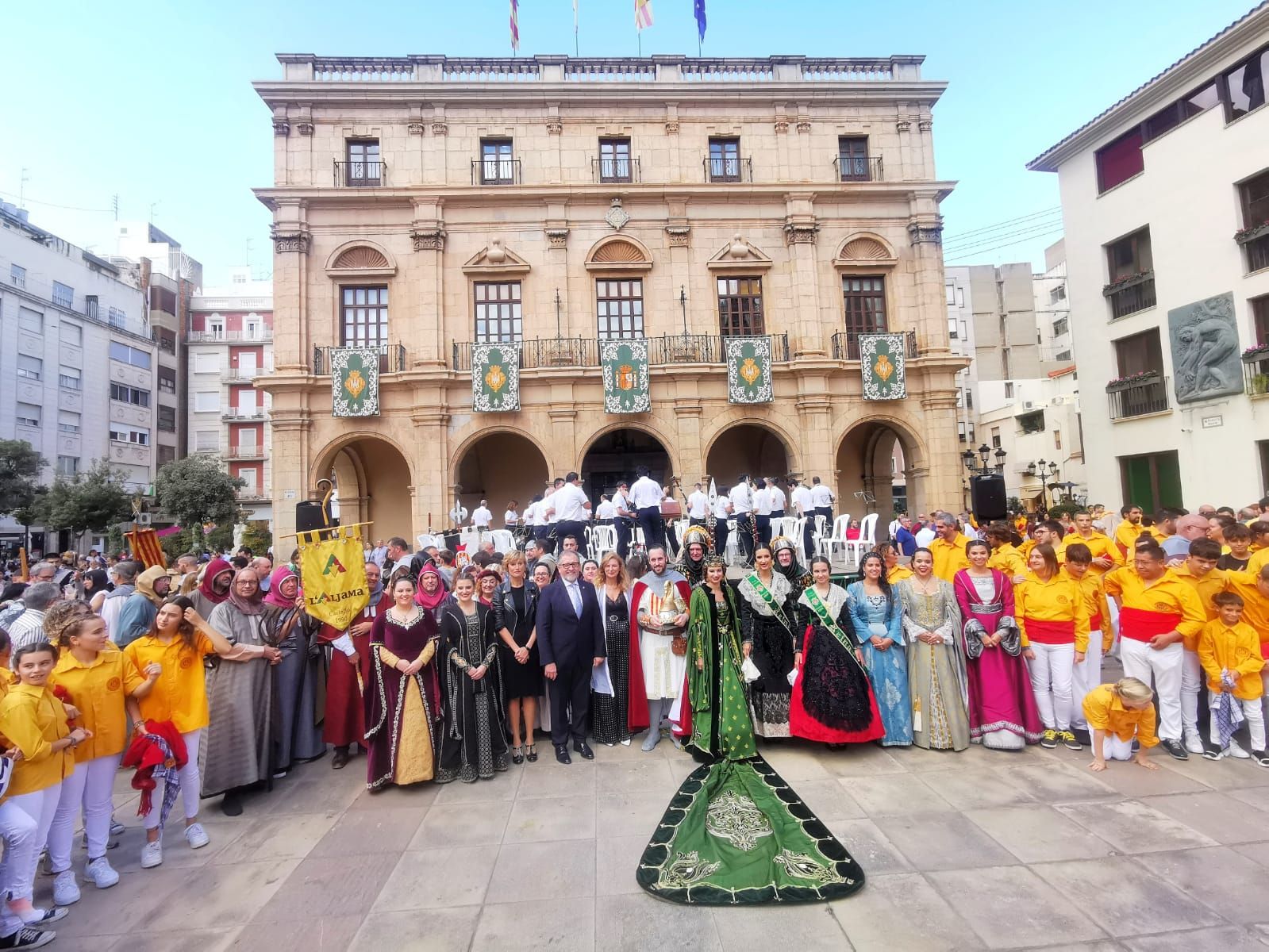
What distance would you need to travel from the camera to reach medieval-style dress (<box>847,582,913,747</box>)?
525 cm

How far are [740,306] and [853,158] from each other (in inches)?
228

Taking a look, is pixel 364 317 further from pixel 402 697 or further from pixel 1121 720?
pixel 1121 720

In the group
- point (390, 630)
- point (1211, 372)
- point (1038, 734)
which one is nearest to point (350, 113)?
point (390, 630)

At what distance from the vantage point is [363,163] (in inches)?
696

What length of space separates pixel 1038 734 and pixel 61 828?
6.97 metres

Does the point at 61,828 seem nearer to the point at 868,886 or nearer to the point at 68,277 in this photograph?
the point at 868,886

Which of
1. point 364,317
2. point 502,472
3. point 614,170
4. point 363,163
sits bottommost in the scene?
point 502,472

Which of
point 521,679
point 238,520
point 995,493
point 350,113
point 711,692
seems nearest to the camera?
point 711,692

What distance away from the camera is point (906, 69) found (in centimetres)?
1886

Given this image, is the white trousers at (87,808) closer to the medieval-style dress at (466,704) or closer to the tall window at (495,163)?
the medieval-style dress at (466,704)

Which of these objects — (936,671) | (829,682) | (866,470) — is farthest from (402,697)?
(866,470)

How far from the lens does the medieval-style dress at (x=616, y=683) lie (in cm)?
558

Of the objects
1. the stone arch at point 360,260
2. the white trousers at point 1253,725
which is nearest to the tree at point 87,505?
the stone arch at point 360,260

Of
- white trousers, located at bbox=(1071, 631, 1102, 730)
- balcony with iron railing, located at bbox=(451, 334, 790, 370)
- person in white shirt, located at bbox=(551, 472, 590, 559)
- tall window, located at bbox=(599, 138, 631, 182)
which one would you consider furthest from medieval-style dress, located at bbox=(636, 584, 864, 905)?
tall window, located at bbox=(599, 138, 631, 182)
